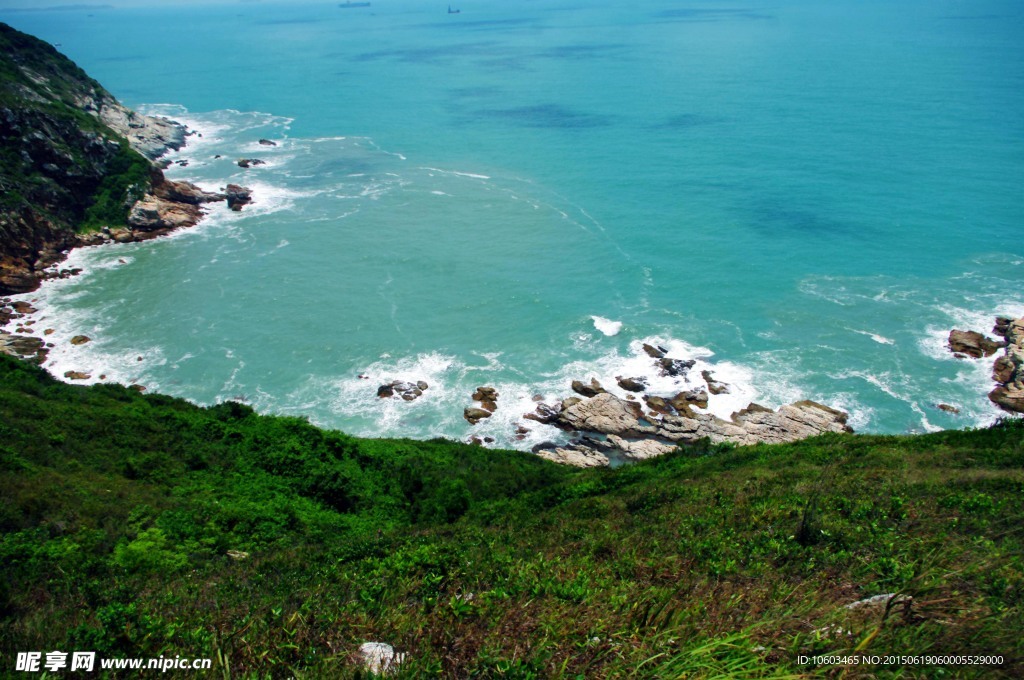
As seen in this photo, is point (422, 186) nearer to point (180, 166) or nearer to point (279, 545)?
point (180, 166)

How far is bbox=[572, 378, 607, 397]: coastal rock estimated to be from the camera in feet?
125

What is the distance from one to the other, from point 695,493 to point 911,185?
196 ft

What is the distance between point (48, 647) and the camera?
355 inches

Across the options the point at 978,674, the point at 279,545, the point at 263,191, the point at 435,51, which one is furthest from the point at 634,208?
the point at 435,51

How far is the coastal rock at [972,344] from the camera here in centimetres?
3962

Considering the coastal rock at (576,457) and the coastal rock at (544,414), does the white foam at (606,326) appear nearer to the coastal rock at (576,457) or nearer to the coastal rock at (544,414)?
the coastal rock at (544,414)

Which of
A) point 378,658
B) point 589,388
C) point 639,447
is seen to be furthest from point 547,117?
point 378,658

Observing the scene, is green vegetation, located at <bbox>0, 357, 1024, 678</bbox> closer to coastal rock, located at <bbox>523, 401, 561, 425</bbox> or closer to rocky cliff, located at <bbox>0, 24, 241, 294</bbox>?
coastal rock, located at <bbox>523, 401, 561, 425</bbox>

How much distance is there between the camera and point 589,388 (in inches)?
1507

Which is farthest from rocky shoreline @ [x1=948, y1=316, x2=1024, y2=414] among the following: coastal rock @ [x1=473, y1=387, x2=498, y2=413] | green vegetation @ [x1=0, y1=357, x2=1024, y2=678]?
coastal rock @ [x1=473, y1=387, x2=498, y2=413]

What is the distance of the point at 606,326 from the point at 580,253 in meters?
11.7

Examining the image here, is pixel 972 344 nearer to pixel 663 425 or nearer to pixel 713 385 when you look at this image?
pixel 713 385

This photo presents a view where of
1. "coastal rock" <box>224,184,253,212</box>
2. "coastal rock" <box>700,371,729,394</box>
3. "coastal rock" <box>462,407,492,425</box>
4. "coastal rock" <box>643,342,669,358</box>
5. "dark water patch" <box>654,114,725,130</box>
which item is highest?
"dark water patch" <box>654,114,725,130</box>

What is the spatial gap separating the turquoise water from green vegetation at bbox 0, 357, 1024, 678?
11998 millimetres
